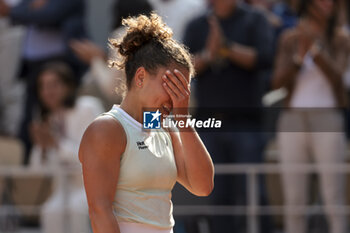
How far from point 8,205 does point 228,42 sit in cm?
226

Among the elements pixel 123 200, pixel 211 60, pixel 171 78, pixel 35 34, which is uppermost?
pixel 35 34

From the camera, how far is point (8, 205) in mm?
6250

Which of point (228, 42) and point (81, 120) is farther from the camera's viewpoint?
point (81, 120)

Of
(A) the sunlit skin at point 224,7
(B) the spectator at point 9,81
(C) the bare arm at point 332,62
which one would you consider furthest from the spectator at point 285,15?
(B) the spectator at point 9,81

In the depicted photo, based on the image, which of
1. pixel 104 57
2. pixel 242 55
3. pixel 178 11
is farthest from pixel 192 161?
pixel 104 57

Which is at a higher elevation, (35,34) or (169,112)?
(35,34)

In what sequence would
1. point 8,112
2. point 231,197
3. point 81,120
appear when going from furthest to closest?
1. point 8,112
2. point 81,120
3. point 231,197

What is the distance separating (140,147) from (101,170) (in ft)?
0.56

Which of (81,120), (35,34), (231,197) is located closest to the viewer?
(231,197)

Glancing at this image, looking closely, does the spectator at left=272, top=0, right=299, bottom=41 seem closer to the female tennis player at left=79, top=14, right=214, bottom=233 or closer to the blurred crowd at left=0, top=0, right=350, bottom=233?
the blurred crowd at left=0, top=0, right=350, bottom=233

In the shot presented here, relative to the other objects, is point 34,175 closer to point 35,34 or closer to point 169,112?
point 35,34

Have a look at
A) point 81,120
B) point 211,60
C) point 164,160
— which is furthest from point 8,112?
point 164,160

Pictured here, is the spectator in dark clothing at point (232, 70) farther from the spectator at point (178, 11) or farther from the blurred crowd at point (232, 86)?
the spectator at point (178, 11)

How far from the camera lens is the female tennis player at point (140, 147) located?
253 cm
